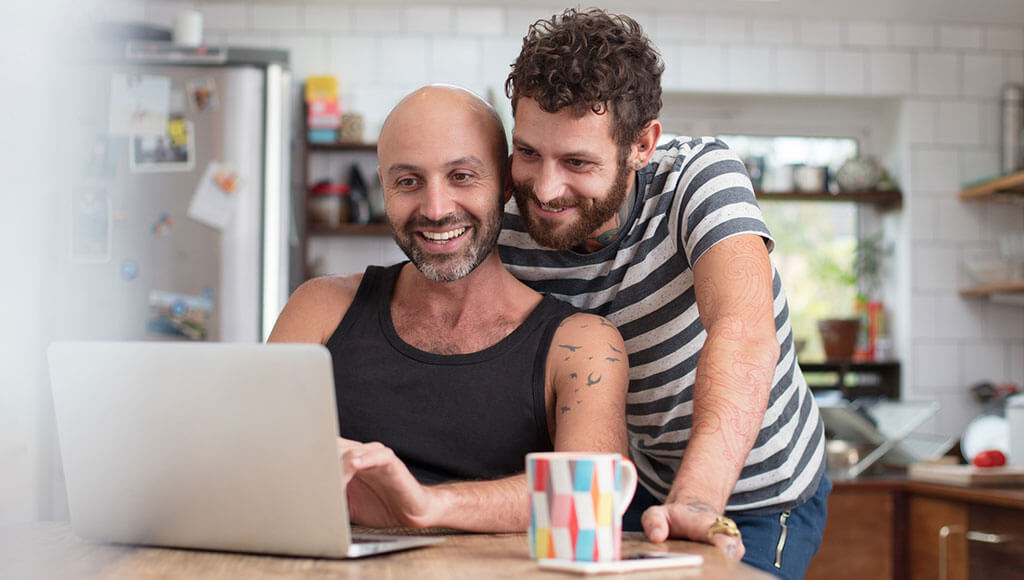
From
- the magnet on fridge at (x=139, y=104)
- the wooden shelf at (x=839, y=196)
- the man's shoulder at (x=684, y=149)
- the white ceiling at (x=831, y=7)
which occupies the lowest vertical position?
the man's shoulder at (x=684, y=149)

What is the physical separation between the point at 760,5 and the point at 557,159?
297cm

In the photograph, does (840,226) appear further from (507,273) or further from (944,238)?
(507,273)

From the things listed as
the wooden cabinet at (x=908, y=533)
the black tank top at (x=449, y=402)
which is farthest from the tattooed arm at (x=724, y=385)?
the wooden cabinet at (x=908, y=533)

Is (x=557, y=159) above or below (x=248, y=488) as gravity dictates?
above

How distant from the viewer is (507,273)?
1.46 metres

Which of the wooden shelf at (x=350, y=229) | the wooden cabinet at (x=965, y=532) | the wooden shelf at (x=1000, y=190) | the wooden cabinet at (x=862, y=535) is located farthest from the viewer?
the wooden shelf at (x=350, y=229)

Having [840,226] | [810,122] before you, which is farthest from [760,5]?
[840,226]

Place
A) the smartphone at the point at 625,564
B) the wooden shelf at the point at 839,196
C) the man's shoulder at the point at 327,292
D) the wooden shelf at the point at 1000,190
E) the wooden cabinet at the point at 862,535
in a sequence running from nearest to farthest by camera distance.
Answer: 1. the smartphone at the point at 625,564
2. the man's shoulder at the point at 327,292
3. the wooden cabinet at the point at 862,535
4. the wooden shelf at the point at 1000,190
5. the wooden shelf at the point at 839,196

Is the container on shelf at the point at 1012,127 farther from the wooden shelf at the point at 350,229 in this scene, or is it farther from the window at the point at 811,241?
the wooden shelf at the point at 350,229

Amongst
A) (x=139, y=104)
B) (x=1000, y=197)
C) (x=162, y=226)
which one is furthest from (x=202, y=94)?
(x=1000, y=197)

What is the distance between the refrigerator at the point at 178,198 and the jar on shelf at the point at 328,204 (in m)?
0.48

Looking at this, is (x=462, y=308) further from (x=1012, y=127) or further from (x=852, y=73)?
(x=1012, y=127)

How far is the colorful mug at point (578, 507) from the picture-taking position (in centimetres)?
78

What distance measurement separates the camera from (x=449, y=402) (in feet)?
4.15
